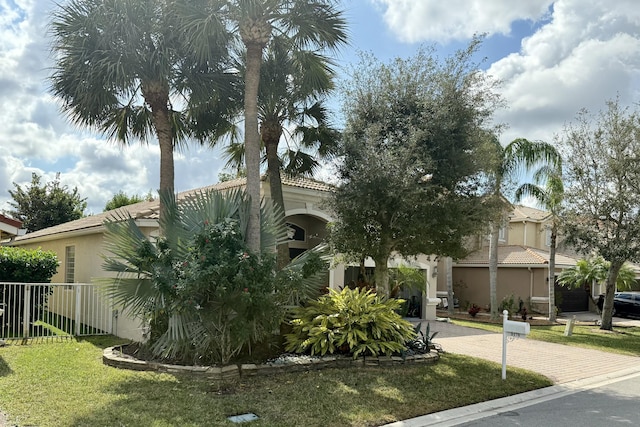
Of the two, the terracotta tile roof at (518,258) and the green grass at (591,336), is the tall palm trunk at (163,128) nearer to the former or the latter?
the green grass at (591,336)

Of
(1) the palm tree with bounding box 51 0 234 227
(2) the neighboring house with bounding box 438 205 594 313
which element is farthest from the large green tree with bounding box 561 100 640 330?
(1) the palm tree with bounding box 51 0 234 227

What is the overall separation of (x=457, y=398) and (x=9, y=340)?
1006 cm

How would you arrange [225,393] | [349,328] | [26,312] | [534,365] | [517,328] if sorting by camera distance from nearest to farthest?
1. [225,393]
2. [517,328]
3. [349,328]
4. [534,365]
5. [26,312]

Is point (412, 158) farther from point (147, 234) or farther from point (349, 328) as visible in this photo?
point (147, 234)

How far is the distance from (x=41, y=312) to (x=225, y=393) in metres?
9.71

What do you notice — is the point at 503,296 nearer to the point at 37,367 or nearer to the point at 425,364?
the point at 425,364

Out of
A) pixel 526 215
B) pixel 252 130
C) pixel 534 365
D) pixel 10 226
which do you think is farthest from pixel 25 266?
pixel 526 215

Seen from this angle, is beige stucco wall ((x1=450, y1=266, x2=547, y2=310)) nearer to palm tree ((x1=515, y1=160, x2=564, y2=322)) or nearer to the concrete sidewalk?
palm tree ((x1=515, y1=160, x2=564, y2=322))

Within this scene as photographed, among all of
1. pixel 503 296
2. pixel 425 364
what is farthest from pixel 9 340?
pixel 503 296

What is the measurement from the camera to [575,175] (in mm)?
18438

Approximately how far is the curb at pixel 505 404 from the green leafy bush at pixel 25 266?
11755 mm

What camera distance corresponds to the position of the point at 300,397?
24.4 ft

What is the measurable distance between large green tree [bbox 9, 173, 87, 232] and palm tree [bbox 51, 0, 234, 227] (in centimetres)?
2914

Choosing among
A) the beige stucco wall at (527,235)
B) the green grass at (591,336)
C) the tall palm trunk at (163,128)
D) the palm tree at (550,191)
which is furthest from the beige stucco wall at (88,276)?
→ the beige stucco wall at (527,235)
